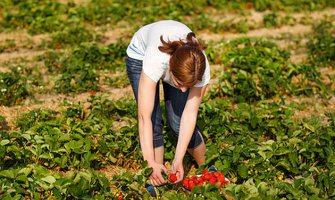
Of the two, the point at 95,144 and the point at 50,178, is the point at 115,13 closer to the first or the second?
the point at 95,144

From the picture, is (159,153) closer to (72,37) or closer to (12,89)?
(12,89)

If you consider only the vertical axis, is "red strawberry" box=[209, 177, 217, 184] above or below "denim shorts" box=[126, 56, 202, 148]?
below

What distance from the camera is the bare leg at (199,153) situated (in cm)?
555

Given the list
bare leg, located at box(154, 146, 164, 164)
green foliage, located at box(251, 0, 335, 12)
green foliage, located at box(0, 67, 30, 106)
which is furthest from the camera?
green foliage, located at box(251, 0, 335, 12)

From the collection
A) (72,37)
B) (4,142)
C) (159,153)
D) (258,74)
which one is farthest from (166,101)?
(72,37)

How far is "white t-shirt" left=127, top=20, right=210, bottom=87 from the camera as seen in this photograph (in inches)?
174

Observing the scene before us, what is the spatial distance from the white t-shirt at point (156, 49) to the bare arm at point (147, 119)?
3.0 inches

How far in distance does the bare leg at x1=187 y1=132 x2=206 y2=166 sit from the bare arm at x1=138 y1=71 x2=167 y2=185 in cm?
83

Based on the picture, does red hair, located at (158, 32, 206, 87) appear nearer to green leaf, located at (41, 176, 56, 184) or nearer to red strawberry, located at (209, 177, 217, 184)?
red strawberry, located at (209, 177, 217, 184)

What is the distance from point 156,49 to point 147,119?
1.85 feet

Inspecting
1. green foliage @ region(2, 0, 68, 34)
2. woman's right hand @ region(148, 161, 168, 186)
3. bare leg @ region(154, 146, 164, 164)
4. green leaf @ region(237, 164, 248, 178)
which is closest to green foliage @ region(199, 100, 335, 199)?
green leaf @ region(237, 164, 248, 178)

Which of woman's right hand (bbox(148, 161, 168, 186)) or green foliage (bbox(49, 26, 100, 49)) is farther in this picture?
green foliage (bbox(49, 26, 100, 49))

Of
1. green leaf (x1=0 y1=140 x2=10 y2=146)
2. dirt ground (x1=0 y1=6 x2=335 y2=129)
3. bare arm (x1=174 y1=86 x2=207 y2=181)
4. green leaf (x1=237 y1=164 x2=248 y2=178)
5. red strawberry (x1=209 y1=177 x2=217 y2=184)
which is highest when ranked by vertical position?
bare arm (x1=174 y1=86 x2=207 y2=181)

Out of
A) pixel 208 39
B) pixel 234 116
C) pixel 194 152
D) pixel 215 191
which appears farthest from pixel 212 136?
pixel 208 39
